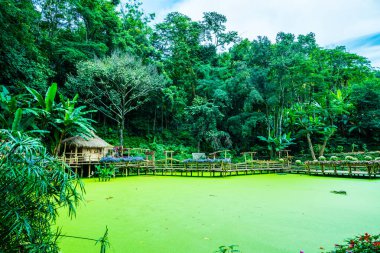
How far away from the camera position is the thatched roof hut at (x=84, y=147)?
11070 millimetres

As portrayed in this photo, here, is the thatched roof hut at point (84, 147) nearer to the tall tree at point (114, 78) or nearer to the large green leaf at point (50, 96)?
the tall tree at point (114, 78)

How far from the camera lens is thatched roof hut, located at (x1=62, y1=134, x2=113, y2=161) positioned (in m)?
11.1

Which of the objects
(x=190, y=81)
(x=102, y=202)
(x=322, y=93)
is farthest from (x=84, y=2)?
(x=322, y=93)

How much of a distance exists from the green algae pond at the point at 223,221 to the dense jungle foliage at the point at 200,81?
23.9ft

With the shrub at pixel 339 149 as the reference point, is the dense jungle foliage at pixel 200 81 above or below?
above

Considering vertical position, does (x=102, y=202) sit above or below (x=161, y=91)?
below

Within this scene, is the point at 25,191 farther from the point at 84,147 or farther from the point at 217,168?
the point at 84,147

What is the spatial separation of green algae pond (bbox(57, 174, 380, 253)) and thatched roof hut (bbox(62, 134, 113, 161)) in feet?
19.3

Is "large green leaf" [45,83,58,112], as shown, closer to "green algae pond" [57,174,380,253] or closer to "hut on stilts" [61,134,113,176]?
"green algae pond" [57,174,380,253]

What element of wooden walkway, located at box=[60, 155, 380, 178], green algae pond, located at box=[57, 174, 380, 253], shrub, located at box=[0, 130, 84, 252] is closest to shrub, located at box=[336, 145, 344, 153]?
wooden walkway, located at box=[60, 155, 380, 178]

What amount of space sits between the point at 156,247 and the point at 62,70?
1376cm

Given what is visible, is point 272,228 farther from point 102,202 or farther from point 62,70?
point 62,70

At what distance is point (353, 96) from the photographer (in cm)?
1530

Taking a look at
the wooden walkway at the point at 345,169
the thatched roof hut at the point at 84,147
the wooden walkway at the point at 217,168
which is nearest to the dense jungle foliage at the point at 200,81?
the thatched roof hut at the point at 84,147
